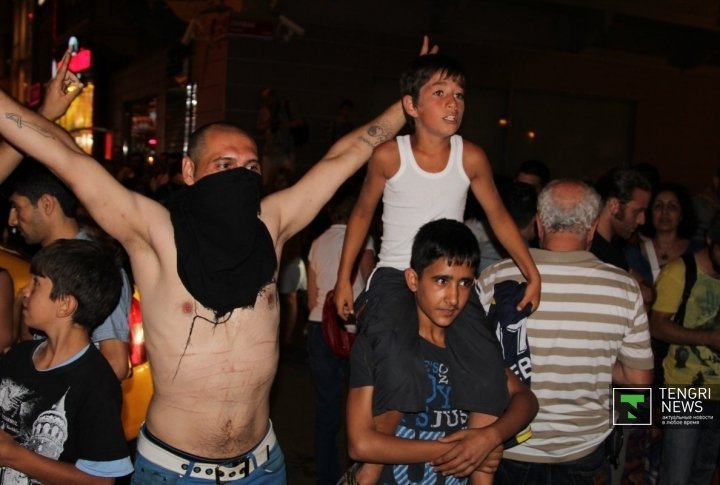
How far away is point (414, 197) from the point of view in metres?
4.06

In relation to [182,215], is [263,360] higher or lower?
lower

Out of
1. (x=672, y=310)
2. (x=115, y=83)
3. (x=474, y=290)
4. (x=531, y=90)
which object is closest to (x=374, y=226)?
(x=672, y=310)

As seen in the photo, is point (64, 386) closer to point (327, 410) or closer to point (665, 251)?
point (327, 410)

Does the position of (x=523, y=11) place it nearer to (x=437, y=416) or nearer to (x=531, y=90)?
(x=531, y=90)

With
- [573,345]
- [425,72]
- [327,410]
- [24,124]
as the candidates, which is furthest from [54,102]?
[327,410]

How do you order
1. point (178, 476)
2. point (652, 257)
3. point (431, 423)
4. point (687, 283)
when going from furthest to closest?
point (652, 257) → point (687, 283) → point (431, 423) → point (178, 476)

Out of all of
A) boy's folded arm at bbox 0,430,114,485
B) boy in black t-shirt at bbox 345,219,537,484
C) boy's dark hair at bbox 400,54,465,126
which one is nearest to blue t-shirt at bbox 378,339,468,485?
boy in black t-shirt at bbox 345,219,537,484

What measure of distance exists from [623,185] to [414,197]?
222 centimetres

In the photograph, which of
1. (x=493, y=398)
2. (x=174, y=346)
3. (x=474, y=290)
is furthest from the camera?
(x=474, y=290)

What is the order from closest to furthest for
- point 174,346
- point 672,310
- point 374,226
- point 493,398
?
A: point 174,346
point 493,398
point 672,310
point 374,226

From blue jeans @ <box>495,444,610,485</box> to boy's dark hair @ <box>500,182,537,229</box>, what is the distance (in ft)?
6.88

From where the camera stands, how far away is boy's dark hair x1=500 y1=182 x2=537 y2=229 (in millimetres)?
5879

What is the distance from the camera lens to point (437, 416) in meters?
3.44

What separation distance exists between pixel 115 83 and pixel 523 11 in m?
13.0
